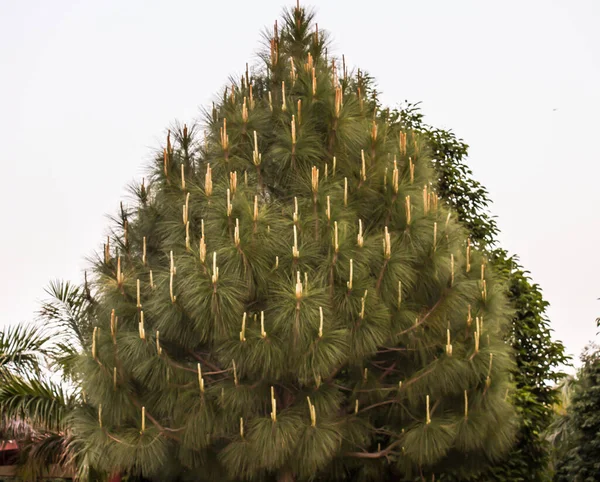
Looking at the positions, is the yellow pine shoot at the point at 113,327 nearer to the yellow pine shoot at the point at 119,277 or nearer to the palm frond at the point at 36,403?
the yellow pine shoot at the point at 119,277

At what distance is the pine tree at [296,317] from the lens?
8562mm

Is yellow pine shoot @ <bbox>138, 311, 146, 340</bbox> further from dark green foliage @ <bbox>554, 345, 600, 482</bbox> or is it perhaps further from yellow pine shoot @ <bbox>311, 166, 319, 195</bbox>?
dark green foliage @ <bbox>554, 345, 600, 482</bbox>

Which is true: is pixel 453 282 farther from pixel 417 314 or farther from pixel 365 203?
pixel 365 203

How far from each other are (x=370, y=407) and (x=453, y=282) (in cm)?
152

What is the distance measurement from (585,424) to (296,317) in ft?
12.1

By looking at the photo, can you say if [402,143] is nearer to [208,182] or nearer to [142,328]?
[208,182]

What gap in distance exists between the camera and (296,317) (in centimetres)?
824

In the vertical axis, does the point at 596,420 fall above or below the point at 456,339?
below

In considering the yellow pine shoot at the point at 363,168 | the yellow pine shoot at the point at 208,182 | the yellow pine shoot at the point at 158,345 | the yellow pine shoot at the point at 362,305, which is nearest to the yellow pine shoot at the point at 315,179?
the yellow pine shoot at the point at 363,168

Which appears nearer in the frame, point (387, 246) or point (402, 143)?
point (387, 246)

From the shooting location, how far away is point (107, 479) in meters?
12.8

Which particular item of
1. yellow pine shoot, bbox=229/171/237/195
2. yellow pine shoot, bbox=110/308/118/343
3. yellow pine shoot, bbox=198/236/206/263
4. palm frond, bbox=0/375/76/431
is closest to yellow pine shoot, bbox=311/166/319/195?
yellow pine shoot, bbox=229/171/237/195

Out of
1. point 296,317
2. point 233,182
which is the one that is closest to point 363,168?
point 233,182

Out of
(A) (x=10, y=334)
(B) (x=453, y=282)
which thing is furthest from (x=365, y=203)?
(A) (x=10, y=334)
